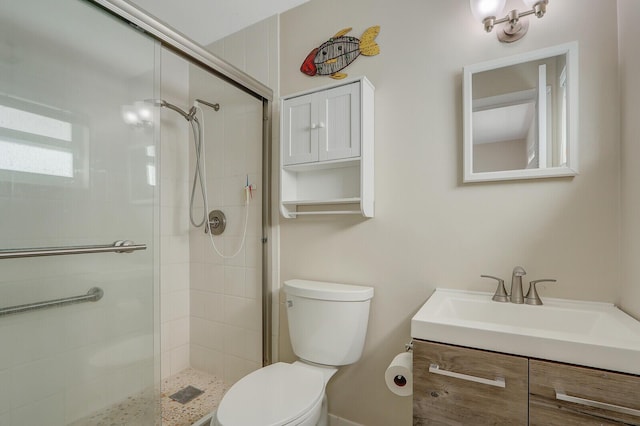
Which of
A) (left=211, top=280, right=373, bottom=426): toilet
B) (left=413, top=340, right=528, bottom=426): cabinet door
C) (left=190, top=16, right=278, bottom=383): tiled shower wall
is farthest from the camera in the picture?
(left=190, top=16, right=278, bottom=383): tiled shower wall

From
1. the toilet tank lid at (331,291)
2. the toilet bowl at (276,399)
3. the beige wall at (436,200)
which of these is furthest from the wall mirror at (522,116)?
the toilet bowl at (276,399)

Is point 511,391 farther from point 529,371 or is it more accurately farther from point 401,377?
point 401,377

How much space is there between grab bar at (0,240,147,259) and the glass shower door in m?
0.01

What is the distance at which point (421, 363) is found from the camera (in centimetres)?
100

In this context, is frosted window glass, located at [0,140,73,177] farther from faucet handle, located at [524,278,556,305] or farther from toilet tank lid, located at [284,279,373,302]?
faucet handle, located at [524,278,556,305]

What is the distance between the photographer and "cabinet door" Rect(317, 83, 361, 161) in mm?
1469

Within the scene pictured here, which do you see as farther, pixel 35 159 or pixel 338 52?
pixel 338 52

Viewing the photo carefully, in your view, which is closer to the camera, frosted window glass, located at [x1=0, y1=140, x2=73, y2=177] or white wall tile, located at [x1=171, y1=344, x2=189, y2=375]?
frosted window glass, located at [x1=0, y1=140, x2=73, y2=177]

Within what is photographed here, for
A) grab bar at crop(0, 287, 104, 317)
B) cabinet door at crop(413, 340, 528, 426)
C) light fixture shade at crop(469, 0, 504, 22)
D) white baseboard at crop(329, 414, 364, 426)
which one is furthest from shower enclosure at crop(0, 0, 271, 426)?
light fixture shade at crop(469, 0, 504, 22)

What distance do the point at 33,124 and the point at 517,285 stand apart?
68.4 inches

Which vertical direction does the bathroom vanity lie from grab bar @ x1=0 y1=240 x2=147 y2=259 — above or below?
below

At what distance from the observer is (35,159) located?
994 millimetres

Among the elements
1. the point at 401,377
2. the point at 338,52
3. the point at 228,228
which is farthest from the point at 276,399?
the point at 338,52

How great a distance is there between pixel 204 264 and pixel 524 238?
184 cm
